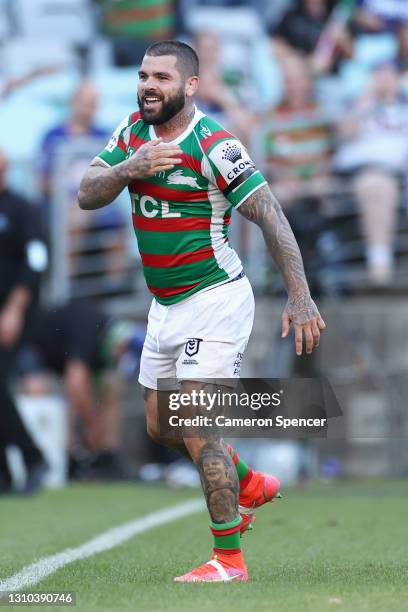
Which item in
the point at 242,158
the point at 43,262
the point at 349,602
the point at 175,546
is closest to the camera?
the point at 349,602

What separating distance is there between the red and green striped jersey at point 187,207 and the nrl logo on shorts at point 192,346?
21 cm

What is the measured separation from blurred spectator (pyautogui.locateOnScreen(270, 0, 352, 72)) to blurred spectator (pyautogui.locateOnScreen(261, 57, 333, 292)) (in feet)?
2.23

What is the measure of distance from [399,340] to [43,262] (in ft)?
14.7

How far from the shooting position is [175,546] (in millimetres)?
7293

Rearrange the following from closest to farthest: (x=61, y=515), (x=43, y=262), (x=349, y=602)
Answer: (x=349, y=602), (x=61, y=515), (x=43, y=262)

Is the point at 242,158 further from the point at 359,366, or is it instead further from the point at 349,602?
the point at 359,366

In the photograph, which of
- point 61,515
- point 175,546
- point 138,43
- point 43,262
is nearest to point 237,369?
point 175,546

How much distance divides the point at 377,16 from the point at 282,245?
1137 centimetres

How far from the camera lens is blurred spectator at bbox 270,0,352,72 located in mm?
16125

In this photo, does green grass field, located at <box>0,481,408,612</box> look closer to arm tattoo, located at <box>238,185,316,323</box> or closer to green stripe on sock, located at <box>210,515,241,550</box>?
green stripe on sock, located at <box>210,515,241,550</box>

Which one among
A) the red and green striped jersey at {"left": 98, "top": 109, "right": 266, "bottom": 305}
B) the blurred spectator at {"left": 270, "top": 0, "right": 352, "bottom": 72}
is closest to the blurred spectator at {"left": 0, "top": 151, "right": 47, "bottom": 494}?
the blurred spectator at {"left": 270, "top": 0, "right": 352, "bottom": 72}

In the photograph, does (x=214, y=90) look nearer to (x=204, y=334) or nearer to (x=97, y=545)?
(x=97, y=545)

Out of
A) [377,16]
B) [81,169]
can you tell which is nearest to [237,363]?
[81,169]

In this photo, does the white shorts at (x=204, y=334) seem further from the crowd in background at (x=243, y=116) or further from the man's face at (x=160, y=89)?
the crowd in background at (x=243, y=116)
